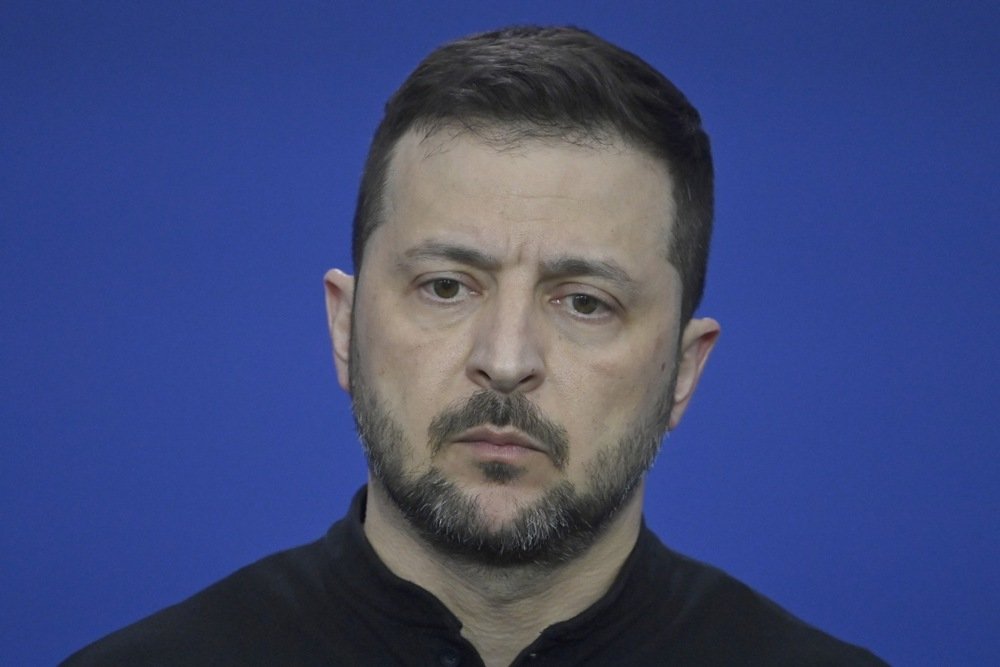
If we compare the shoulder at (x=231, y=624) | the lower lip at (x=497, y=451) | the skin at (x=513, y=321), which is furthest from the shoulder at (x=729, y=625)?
the shoulder at (x=231, y=624)

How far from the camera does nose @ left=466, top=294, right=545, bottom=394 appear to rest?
2186 millimetres

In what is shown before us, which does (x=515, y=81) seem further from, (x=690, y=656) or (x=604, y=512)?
(x=690, y=656)

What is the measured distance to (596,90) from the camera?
2.34 meters

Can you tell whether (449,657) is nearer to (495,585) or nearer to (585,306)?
(495,585)

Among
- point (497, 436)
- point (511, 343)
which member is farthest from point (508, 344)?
point (497, 436)

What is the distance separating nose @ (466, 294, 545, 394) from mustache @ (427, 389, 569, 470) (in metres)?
0.02

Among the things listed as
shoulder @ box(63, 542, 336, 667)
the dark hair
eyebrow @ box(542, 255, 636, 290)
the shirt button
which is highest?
the dark hair

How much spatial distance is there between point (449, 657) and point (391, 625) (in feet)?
0.36

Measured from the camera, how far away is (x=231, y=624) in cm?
242

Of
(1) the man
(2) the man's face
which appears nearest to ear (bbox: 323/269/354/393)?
(1) the man

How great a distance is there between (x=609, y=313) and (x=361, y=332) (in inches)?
13.8

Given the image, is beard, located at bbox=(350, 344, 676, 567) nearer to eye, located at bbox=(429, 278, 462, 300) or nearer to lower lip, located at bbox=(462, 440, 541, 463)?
lower lip, located at bbox=(462, 440, 541, 463)

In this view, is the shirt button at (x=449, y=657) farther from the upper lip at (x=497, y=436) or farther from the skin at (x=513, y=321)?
the upper lip at (x=497, y=436)

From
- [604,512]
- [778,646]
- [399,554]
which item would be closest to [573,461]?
[604,512]
